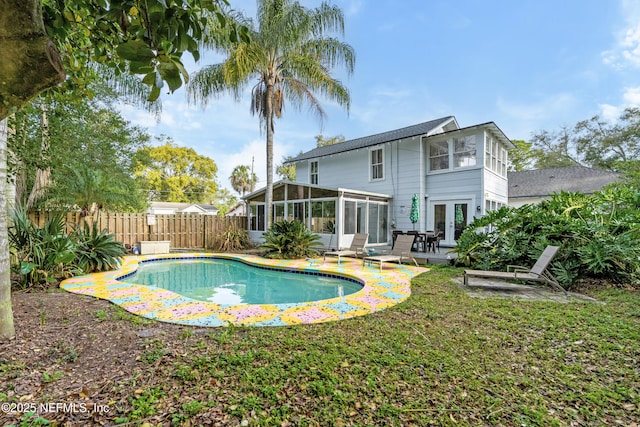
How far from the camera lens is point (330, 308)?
4.72m

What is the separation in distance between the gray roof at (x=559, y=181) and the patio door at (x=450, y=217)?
32.5ft

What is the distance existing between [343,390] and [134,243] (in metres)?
13.4

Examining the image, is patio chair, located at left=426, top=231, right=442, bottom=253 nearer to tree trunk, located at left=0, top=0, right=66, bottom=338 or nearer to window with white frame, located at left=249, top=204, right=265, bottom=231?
window with white frame, located at left=249, top=204, right=265, bottom=231

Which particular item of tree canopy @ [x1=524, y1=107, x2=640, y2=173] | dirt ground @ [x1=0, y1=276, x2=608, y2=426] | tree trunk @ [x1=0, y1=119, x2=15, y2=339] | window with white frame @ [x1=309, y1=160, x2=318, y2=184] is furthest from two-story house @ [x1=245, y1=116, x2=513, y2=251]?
tree canopy @ [x1=524, y1=107, x2=640, y2=173]

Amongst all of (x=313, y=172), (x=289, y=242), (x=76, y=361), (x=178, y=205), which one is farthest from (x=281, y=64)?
(x=178, y=205)

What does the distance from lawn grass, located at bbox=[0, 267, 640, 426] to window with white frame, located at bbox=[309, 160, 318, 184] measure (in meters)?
13.8

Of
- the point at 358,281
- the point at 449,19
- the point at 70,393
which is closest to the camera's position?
the point at 70,393

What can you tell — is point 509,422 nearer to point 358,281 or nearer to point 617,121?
point 358,281

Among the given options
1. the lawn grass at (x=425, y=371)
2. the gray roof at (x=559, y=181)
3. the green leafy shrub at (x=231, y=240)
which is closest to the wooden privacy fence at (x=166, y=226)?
the green leafy shrub at (x=231, y=240)

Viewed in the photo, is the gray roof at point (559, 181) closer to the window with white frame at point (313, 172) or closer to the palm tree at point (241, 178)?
the window with white frame at point (313, 172)

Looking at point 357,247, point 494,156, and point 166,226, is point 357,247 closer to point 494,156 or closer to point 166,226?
point 494,156

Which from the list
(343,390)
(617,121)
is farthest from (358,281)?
(617,121)

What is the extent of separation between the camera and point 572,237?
272 inches

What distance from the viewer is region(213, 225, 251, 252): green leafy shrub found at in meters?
13.8
